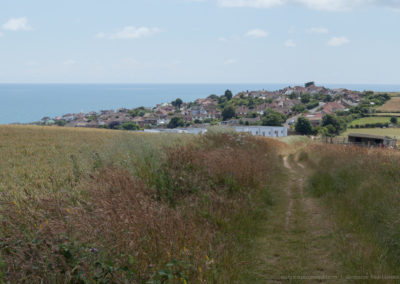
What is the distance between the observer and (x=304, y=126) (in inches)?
3351

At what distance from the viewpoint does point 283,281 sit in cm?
456

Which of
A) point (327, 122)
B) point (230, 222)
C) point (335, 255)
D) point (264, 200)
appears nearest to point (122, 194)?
point (230, 222)

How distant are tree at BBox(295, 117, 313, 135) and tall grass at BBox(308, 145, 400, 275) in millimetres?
76786

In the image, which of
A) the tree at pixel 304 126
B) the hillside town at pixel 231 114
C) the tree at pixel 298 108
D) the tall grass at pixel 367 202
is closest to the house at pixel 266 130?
the tree at pixel 304 126

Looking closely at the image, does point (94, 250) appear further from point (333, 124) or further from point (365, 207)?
point (333, 124)

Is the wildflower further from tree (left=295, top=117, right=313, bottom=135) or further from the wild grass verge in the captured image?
tree (left=295, top=117, right=313, bottom=135)

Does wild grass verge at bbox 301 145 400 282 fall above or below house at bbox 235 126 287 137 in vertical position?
above

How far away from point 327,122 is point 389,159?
85755 millimetres

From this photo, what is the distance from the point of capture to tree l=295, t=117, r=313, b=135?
277 feet

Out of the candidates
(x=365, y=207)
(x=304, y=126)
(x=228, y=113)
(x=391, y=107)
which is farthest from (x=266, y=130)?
(x=365, y=207)

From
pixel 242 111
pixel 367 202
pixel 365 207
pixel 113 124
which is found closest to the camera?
pixel 365 207

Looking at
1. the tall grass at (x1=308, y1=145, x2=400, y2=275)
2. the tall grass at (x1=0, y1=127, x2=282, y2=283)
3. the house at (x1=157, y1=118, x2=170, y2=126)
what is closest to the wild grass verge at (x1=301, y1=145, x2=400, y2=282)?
the tall grass at (x1=308, y1=145, x2=400, y2=275)

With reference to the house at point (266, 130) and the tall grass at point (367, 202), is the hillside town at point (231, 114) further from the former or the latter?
the tall grass at point (367, 202)

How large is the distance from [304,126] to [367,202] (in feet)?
269
